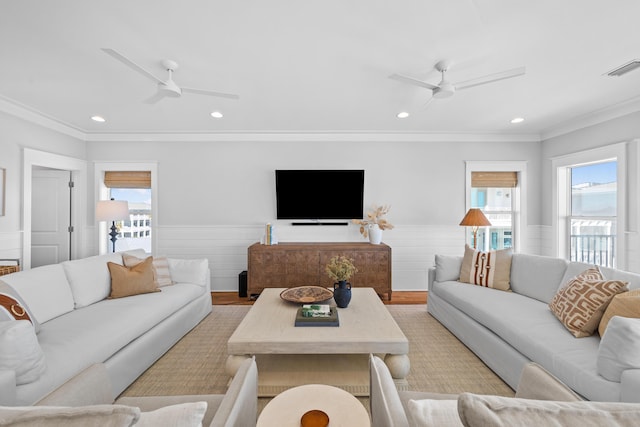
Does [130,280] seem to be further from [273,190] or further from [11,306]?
[273,190]

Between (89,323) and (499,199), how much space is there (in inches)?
207

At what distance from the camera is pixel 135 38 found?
6.61ft

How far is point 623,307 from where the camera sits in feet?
5.32

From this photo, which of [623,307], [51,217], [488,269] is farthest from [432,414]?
[51,217]

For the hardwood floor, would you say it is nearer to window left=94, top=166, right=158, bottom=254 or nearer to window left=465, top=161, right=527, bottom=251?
window left=465, top=161, right=527, bottom=251

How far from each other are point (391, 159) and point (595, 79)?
7.72ft

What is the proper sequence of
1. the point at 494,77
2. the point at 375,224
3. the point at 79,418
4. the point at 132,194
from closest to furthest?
the point at 79,418 → the point at 494,77 → the point at 375,224 → the point at 132,194

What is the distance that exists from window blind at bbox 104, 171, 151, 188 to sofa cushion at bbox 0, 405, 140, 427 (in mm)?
4565

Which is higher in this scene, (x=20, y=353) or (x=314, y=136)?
(x=314, y=136)

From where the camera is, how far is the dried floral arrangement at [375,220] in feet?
14.0

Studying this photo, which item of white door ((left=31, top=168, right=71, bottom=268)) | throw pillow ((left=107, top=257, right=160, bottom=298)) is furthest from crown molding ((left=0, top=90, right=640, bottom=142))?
throw pillow ((left=107, top=257, right=160, bottom=298))

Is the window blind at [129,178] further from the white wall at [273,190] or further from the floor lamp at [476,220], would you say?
the floor lamp at [476,220]

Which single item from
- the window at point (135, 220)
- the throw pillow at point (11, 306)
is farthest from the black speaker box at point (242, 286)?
the throw pillow at point (11, 306)

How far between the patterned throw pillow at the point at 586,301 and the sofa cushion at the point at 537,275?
1.45 ft
